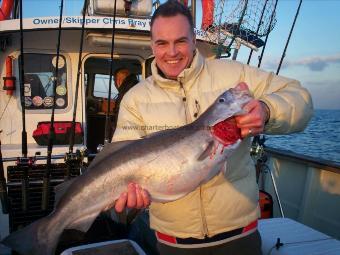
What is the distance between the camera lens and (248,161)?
8.77ft

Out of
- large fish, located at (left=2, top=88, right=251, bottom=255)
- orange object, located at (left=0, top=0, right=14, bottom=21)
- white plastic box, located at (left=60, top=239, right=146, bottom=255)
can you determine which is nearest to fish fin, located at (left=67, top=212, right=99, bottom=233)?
large fish, located at (left=2, top=88, right=251, bottom=255)

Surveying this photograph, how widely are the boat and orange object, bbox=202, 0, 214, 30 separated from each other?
0.03m

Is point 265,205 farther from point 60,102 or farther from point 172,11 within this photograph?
point 60,102

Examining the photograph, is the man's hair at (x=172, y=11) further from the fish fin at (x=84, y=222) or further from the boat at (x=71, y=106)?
the boat at (x=71, y=106)

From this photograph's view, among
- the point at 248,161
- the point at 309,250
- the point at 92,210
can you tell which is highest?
the point at 248,161

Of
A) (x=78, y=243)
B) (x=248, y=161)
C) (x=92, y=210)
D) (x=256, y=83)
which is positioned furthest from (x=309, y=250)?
(x=78, y=243)

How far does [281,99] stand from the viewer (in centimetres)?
232

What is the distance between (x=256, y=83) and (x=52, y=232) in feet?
6.61

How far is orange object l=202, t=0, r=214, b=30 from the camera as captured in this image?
6.16 m

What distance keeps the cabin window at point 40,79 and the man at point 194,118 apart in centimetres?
393

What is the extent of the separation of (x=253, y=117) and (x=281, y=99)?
1.00 feet

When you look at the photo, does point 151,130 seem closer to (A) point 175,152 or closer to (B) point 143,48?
(A) point 175,152

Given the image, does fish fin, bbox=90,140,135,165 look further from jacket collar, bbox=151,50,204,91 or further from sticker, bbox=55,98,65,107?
sticker, bbox=55,98,65,107

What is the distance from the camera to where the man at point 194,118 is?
8.31ft
